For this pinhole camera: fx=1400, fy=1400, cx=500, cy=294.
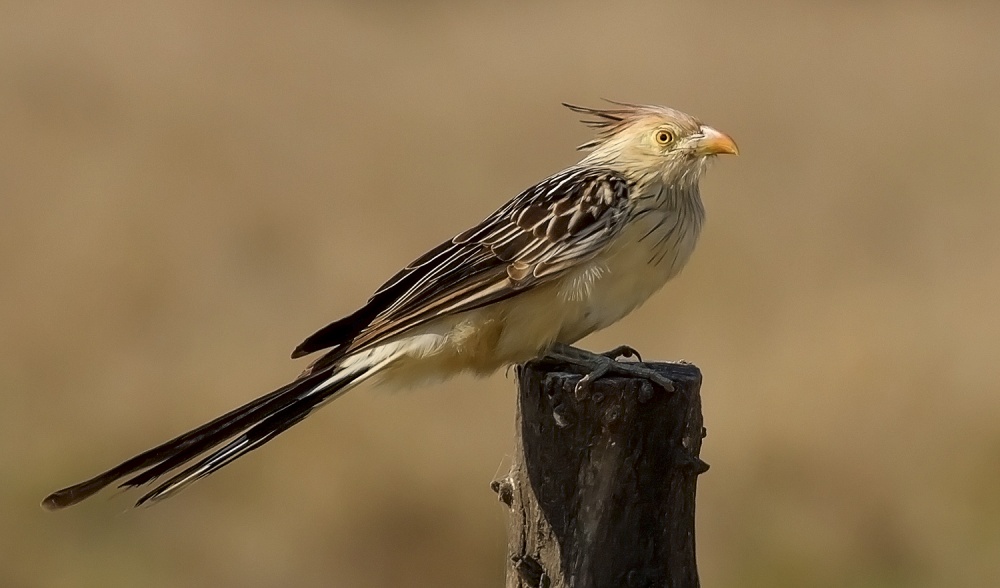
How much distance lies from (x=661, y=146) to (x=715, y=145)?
7.1 inches

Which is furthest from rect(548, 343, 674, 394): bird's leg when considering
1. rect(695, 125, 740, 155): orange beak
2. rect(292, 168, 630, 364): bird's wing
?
rect(695, 125, 740, 155): orange beak

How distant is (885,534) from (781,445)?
0.80m

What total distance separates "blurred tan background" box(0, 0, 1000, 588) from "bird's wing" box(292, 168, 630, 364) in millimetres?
3004

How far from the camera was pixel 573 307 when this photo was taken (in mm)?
4223

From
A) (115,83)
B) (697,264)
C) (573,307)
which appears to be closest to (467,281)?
(573,307)

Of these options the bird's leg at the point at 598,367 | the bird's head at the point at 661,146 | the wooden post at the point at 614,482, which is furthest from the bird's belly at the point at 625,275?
the wooden post at the point at 614,482

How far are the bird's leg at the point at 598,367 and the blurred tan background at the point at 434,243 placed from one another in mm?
3065

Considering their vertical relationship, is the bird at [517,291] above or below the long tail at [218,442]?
above

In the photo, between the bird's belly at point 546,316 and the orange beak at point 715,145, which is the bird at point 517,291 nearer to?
the bird's belly at point 546,316

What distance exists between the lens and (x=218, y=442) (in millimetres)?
3793

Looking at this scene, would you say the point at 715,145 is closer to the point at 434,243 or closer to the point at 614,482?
the point at 614,482

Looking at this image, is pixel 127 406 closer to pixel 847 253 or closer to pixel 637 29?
pixel 847 253

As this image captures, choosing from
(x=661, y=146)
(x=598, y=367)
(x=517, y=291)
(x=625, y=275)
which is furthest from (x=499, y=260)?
(x=661, y=146)

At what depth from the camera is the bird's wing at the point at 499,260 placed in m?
4.17
